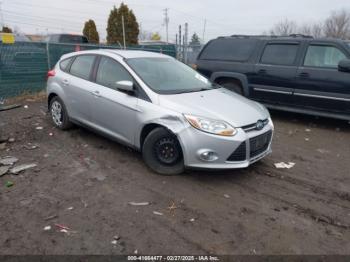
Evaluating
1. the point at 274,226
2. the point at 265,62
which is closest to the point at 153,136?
the point at 274,226

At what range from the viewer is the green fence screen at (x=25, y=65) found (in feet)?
29.1

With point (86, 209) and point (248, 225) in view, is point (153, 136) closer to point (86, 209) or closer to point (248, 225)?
point (86, 209)

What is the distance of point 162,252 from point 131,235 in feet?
1.27

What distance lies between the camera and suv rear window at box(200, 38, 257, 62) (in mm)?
7684

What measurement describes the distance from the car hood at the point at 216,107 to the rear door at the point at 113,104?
1.93ft

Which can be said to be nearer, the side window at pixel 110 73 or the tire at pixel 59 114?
the side window at pixel 110 73

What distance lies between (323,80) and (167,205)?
4717 mm

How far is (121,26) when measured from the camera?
2531cm

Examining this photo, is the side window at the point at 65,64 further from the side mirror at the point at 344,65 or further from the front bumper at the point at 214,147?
the side mirror at the point at 344,65

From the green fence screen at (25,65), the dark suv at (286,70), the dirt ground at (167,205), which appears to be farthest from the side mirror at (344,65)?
the green fence screen at (25,65)

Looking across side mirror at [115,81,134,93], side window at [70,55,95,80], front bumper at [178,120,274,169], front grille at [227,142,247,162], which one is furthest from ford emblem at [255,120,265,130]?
side window at [70,55,95,80]

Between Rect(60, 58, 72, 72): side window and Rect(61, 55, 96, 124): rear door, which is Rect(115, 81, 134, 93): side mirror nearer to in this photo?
Rect(61, 55, 96, 124): rear door

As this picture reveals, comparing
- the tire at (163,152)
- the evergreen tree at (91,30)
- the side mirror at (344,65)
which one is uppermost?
the evergreen tree at (91,30)

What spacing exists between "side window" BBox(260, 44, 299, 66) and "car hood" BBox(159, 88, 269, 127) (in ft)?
9.55
